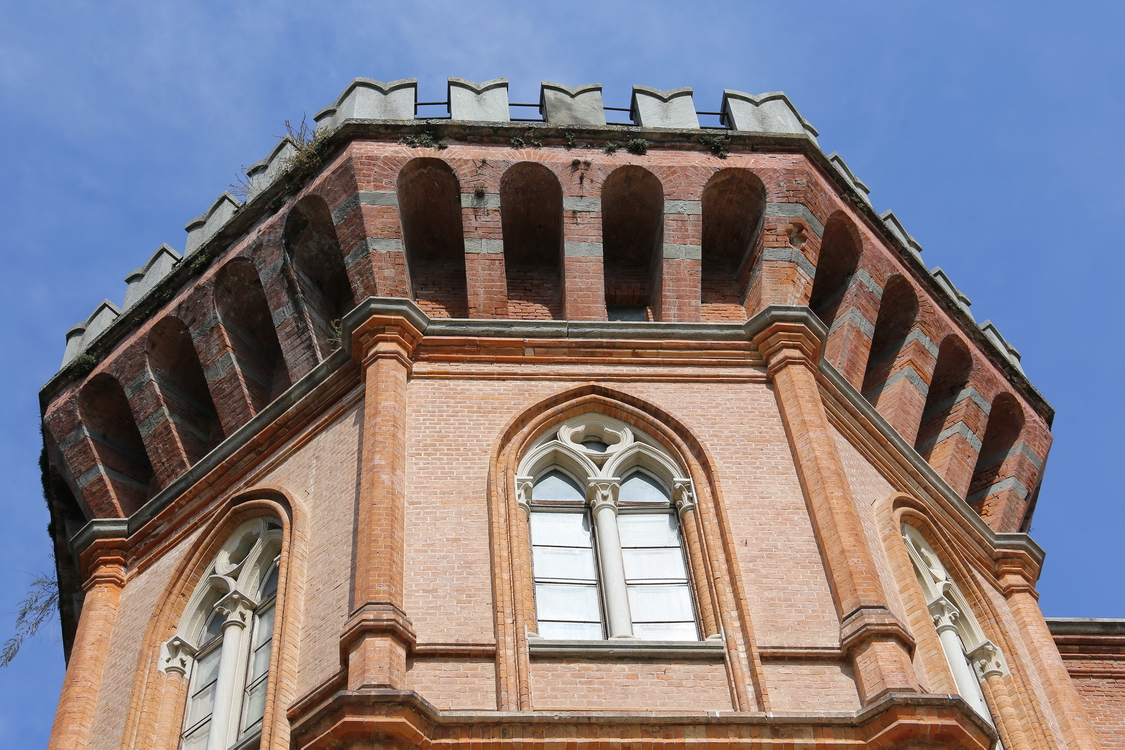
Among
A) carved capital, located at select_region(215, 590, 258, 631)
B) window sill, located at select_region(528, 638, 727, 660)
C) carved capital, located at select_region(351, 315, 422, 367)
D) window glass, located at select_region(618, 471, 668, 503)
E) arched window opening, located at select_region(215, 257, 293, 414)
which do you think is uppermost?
arched window opening, located at select_region(215, 257, 293, 414)

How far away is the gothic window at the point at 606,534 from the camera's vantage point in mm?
10609

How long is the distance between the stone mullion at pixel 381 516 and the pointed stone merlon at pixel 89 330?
425 centimetres

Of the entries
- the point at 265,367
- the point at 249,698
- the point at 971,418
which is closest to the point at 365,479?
the point at 249,698

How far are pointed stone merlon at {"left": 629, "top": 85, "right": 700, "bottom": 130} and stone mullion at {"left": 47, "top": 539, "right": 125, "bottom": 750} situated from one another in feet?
22.3

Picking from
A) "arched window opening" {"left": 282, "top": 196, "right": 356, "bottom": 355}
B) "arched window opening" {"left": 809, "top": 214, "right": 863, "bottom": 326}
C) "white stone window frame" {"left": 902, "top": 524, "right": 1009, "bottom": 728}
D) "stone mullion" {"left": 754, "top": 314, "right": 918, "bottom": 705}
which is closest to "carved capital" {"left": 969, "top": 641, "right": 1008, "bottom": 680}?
"white stone window frame" {"left": 902, "top": 524, "right": 1009, "bottom": 728}

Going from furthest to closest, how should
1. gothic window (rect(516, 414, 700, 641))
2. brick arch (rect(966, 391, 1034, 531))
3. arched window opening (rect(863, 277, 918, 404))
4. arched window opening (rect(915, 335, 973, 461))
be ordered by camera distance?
brick arch (rect(966, 391, 1034, 531)), arched window opening (rect(915, 335, 973, 461)), arched window opening (rect(863, 277, 918, 404)), gothic window (rect(516, 414, 700, 641))

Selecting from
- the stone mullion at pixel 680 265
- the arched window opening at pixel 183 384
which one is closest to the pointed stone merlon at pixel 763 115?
the stone mullion at pixel 680 265

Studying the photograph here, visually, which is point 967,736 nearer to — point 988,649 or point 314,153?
point 988,649

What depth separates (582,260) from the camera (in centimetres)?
1344

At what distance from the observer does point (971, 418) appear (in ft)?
49.7

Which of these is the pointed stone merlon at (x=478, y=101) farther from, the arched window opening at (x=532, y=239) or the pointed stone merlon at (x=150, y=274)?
the pointed stone merlon at (x=150, y=274)

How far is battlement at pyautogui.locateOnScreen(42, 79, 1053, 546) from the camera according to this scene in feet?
44.2

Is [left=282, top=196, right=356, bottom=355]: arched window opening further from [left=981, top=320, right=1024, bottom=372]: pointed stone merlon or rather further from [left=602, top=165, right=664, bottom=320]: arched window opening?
[left=981, top=320, right=1024, bottom=372]: pointed stone merlon

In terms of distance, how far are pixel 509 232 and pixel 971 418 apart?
547 centimetres
